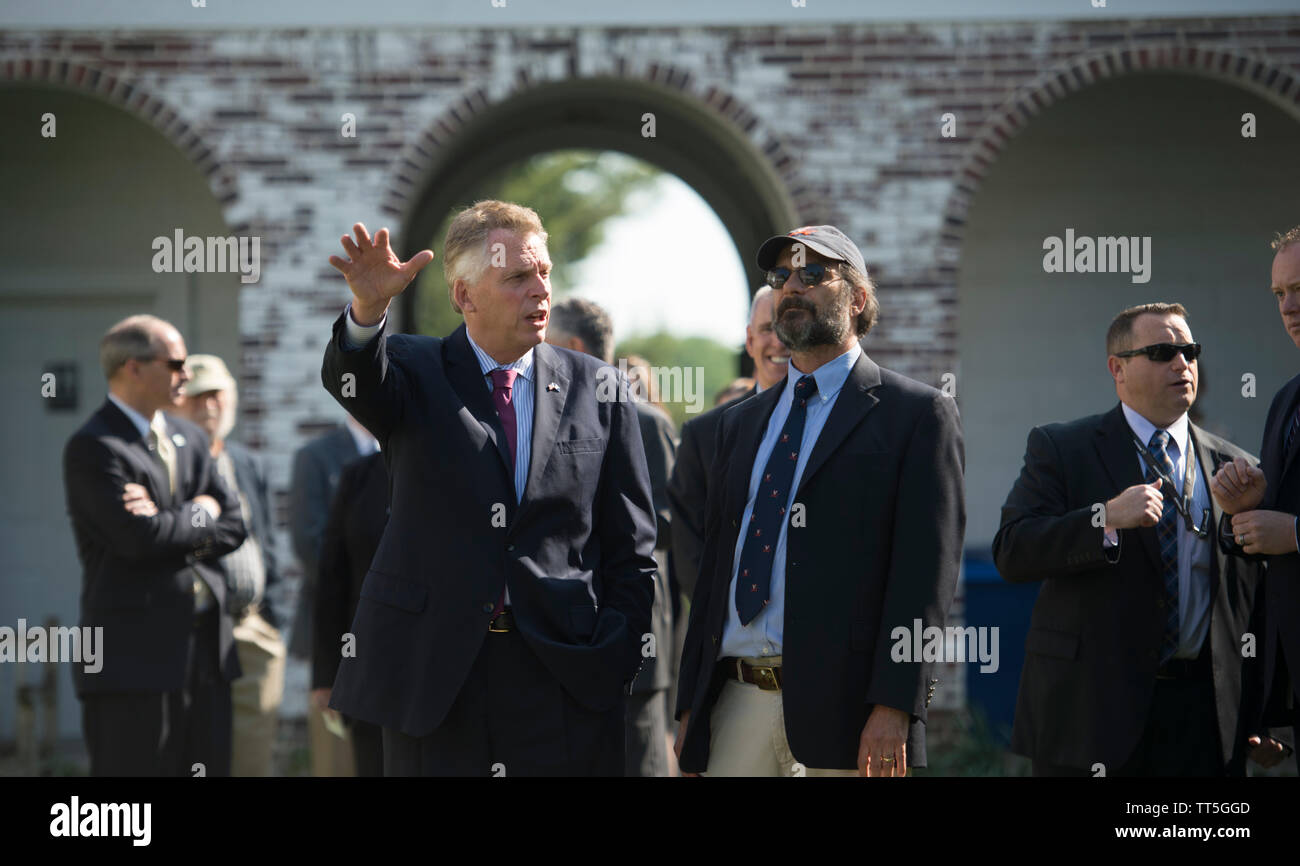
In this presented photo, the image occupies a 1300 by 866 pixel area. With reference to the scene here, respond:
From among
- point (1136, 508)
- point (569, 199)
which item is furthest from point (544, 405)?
point (569, 199)

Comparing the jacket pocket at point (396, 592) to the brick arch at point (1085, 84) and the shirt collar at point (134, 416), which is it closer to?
the shirt collar at point (134, 416)

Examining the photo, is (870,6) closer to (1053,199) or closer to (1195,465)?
(1053,199)

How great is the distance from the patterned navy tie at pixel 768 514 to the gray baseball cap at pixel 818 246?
1.14 feet

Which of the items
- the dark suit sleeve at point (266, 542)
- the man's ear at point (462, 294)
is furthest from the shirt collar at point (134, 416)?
the man's ear at point (462, 294)

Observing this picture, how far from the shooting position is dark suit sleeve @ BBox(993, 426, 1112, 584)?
13.3 ft

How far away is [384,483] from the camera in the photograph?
5148 mm

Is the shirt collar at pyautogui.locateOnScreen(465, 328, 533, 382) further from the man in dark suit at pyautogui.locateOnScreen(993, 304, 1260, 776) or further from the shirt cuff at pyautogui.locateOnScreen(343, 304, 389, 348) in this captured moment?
the man in dark suit at pyautogui.locateOnScreen(993, 304, 1260, 776)

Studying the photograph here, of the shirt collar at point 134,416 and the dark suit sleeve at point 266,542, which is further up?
the shirt collar at point 134,416

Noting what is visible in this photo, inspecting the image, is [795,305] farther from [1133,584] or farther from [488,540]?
[1133,584]

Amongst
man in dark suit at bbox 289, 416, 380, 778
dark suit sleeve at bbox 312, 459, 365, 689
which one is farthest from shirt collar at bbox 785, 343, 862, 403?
man in dark suit at bbox 289, 416, 380, 778

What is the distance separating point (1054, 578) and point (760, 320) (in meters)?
1.54

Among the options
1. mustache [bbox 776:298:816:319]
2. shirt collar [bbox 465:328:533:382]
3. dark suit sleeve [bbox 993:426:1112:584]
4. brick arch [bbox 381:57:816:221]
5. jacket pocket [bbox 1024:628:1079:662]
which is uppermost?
brick arch [bbox 381:57:816:221]

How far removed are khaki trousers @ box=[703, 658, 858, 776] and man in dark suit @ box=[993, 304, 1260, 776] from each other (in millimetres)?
952

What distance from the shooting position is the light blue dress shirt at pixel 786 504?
12.0 ft
